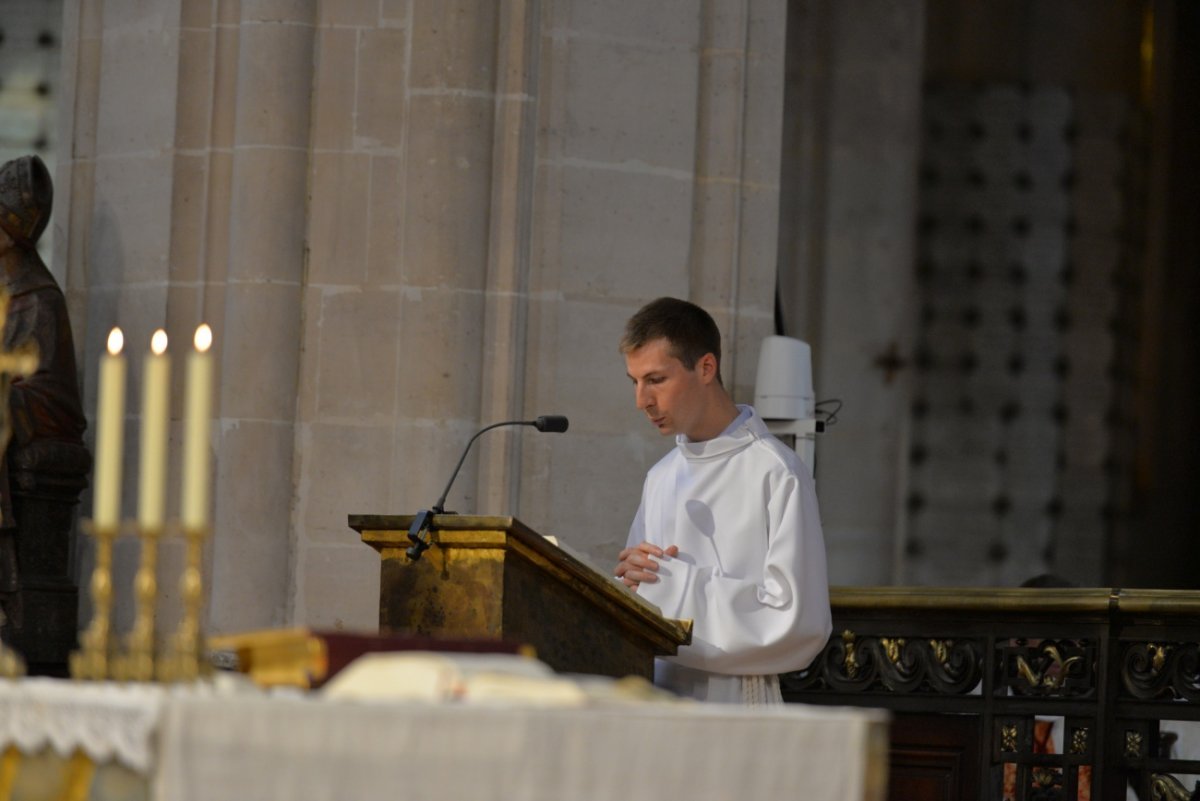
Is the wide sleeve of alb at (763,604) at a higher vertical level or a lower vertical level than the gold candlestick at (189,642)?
lower

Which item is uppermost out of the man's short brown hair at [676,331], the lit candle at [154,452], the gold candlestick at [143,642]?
the man's short brown hair at [676,331]

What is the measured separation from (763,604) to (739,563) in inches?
10.2

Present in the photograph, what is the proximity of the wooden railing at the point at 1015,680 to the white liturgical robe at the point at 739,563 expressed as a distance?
1709mm

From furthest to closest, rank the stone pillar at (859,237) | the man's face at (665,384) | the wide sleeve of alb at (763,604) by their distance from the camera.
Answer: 1. the stone pillar at (859,237)
2. the man's face at (665,384)
3. the wide sleeve of alb at (763,604)

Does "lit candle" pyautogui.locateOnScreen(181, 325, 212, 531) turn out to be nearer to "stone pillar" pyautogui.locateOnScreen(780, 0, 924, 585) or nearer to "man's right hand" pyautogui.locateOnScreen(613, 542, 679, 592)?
"man's right hand" pyautogui.locateOnScreen(613, 542, 679, 592)

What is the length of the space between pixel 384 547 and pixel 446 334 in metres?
3.04

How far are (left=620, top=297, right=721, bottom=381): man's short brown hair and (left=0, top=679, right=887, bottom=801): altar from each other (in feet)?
9.95

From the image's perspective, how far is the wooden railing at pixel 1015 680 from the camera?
284 inches

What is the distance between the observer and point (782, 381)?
842 centimetres

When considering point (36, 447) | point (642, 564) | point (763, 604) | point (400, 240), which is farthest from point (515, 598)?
point (400, 240)

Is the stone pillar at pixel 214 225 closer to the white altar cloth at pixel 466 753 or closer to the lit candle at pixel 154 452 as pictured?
the lit candle at pixel 154 452

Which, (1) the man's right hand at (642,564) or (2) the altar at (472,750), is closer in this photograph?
(2) the altar at (472,750)

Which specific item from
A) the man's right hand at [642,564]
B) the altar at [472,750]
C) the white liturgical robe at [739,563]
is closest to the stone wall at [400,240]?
the white liturgical robe at [739,563]

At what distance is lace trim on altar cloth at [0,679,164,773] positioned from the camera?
2.88 metres
